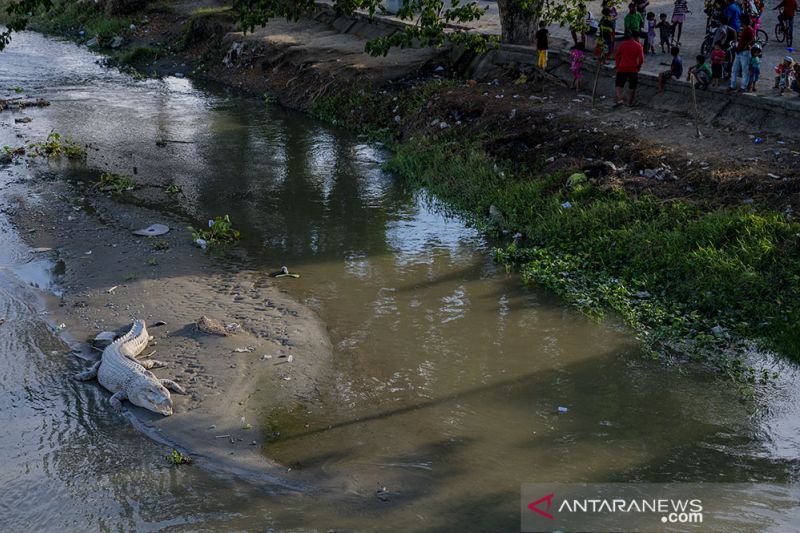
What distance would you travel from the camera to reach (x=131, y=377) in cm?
745

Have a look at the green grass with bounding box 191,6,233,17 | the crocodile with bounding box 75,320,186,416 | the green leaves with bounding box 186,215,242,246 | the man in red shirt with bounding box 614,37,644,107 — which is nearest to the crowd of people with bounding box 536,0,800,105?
the man in red shirt with bounding box 614,37,644,107

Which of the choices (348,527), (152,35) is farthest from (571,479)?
(152,35)

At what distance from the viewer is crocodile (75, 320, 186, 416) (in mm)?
7344

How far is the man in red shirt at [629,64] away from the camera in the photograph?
1358 cm

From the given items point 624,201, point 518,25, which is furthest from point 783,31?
point 624,201

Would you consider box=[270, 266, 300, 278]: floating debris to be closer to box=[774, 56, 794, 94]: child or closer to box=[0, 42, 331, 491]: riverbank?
box=[0, 42, 331, 491]: riverbank

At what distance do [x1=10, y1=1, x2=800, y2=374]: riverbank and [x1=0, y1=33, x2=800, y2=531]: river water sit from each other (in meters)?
0.67

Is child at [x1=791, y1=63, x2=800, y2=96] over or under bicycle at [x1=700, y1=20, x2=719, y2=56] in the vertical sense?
under

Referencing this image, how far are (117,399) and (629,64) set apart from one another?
33.7 ft

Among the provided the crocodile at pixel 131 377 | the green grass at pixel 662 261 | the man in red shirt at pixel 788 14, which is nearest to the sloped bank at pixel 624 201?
the green grass at pixel 662 261

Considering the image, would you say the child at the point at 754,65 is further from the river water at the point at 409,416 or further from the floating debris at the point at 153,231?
the floating debris at the point at 153,231

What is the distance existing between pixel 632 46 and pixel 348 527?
10.5 metres

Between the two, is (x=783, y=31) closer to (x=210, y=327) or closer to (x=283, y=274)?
(x=283, y=274)

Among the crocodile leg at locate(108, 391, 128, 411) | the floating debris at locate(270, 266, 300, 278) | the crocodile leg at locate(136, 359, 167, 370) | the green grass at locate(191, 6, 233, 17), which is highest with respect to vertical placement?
the green grass at locate(191, 6, 233, 17)
